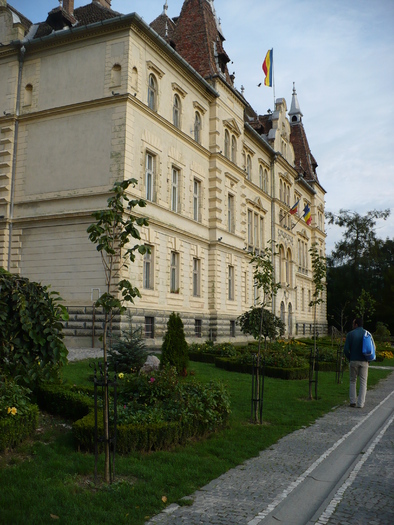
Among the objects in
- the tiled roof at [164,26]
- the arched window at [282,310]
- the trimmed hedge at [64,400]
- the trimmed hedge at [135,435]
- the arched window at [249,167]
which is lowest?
the trimmed hedge at [135,435]

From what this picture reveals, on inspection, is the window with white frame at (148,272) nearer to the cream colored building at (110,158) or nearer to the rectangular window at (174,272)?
the cream colored building at (110,158)

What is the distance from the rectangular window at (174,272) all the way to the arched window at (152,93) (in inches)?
291

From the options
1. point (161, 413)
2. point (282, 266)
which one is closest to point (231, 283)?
point (282, 266)

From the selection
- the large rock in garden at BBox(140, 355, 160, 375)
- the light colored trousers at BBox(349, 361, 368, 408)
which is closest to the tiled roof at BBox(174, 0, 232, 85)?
the large rock in garden at BBox(140, 355, 160, 375)

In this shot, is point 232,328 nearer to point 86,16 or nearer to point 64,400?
point 86,16

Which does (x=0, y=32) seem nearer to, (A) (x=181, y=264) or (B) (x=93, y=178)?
(B) (x=93, y=178)

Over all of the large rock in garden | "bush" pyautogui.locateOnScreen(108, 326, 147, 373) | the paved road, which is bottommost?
the paved road

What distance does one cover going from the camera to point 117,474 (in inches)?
257

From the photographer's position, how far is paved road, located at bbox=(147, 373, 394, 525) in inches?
211

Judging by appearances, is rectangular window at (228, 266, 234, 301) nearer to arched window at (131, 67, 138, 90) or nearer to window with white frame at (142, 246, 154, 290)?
window with white frame at (142, 246, 154, 290)

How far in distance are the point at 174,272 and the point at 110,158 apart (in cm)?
717

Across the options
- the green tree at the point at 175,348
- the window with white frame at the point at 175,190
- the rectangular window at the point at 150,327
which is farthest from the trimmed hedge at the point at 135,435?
the window with white frame at the point at 175,190

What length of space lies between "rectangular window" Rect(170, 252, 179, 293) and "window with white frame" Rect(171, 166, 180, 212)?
8.03 feet

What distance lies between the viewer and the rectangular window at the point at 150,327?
24.3 meters
